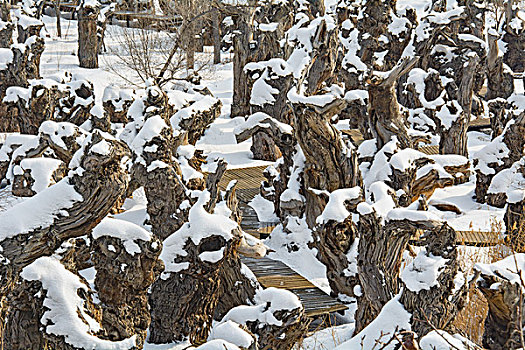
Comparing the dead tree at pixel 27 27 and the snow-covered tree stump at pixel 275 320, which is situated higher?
the dead tree at pixel 27 27

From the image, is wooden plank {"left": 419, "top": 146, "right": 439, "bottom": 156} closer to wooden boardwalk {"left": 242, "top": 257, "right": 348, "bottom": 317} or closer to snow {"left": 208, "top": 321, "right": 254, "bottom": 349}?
wooden boardwalk {"left": 242, "top": 257, "right": 348, "bottom": 317}

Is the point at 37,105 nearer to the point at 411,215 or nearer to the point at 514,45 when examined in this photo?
the point at 411,215

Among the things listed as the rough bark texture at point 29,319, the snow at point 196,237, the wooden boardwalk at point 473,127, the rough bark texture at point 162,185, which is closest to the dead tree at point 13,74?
the rough bark texture at point 162,185

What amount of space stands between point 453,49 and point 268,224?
8964 mm

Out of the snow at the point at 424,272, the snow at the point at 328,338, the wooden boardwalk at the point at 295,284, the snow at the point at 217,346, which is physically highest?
the snow at the point at 217,346

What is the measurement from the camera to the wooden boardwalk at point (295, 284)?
26.2 ft

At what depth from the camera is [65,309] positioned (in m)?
4.64

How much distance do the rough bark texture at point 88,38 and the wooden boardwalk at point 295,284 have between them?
554 inches

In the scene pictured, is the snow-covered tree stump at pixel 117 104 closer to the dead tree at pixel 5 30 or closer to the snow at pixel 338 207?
the snow at pixel 338 207

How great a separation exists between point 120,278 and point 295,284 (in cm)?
382

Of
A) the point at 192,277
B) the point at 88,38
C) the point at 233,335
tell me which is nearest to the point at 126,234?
the point at 192,277

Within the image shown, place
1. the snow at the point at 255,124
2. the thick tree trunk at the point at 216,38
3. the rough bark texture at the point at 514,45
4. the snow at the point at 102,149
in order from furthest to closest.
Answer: the thick tree trunk at the point at 216,38 → the rough bark texture at the point at 514,45 → the snow at the point at 255,124 → the snow at the point at 102,149

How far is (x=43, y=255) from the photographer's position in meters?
4.54

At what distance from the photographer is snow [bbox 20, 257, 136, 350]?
4.57 meters
